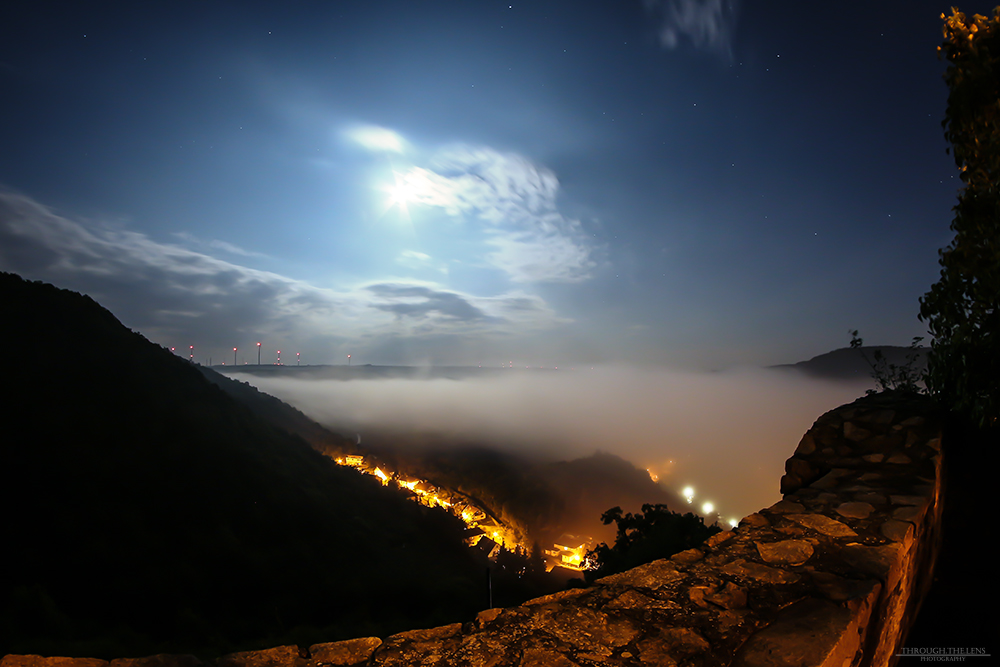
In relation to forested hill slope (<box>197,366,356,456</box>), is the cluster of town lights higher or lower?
lower

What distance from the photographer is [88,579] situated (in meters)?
20.1

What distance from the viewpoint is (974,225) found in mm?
3969

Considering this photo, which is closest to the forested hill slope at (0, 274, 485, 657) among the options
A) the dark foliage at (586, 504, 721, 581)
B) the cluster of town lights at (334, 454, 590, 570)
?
the dark foliage at (586, 504, 721, 581)

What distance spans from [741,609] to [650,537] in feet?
26.3

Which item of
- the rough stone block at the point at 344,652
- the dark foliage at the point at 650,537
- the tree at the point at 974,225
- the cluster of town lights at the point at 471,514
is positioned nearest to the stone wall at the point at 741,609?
the rough stone block at the point at 344,652

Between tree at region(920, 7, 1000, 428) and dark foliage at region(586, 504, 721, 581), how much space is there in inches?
186

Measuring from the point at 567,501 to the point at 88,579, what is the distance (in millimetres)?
65048

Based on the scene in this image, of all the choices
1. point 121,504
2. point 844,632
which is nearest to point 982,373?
point 844,632

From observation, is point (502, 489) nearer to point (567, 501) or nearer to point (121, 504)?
point (567, 501)

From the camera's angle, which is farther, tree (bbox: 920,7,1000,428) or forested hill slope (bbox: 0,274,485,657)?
forested hill slope (bbox: 0,274,485,657)

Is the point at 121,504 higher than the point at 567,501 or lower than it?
higher

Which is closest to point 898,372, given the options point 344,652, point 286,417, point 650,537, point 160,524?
point 650,537

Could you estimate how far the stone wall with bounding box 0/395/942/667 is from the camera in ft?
7.06

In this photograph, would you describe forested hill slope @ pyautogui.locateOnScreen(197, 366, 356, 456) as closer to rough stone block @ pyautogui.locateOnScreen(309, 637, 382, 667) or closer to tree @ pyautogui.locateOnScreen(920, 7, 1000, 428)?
rough stone block @ pyautogui.locateOnScreen(309, 637, 382, 667)
